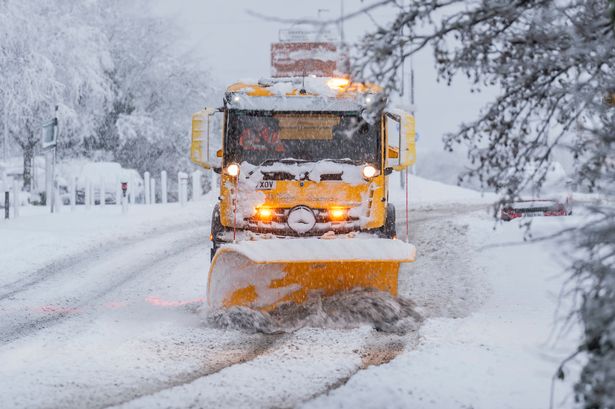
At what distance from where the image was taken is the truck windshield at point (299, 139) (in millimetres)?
8773

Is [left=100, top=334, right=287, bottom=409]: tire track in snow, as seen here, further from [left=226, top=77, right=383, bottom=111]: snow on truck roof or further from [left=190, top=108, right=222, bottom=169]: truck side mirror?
[left=226, top=77, right=383, bottom=111]: snow on truck roof

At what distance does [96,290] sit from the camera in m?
9.93

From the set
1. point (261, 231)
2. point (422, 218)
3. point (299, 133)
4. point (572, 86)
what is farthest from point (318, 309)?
point (422, 218)

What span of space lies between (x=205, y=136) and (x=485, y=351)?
156 inches

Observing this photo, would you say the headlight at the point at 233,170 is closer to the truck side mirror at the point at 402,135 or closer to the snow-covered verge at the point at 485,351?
the truck side mirror at the point at 402,135

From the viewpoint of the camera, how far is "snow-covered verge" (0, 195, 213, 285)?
1272cm

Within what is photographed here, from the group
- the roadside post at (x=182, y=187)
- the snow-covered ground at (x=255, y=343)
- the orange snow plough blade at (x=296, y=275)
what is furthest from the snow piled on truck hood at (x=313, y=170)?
the roadside post at (x=182, y=187)

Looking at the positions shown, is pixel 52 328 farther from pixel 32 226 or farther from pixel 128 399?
pixel 32 226

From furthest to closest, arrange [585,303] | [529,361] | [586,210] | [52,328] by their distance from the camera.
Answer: [52,328] → [529,361] → [586,210] → [585,303]

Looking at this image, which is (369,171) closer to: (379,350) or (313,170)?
(313,170)

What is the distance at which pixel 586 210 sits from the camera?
3.32 m

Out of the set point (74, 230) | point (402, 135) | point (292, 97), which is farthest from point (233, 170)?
point (74, 230)

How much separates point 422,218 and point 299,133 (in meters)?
9.34

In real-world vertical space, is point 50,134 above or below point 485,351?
above
